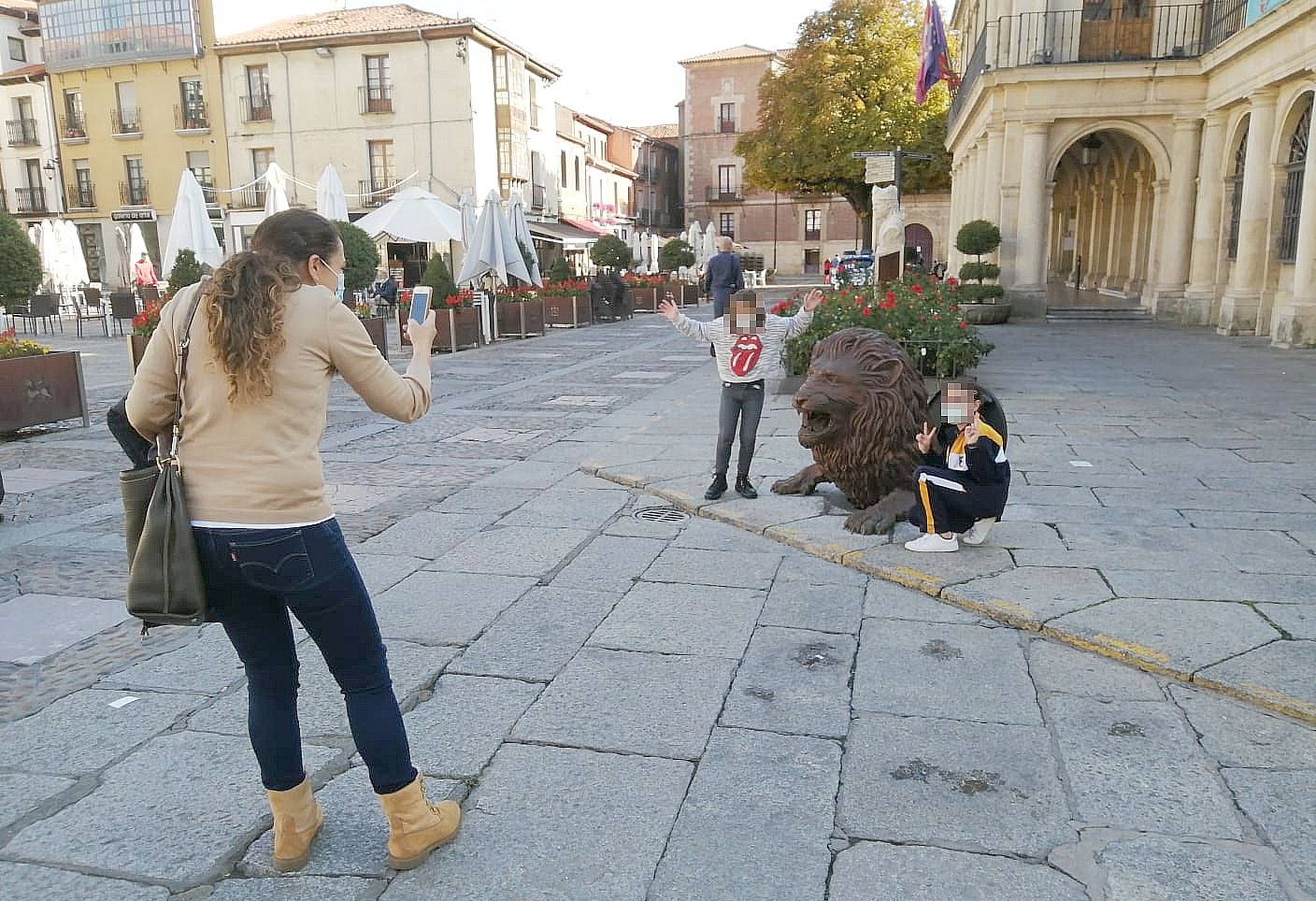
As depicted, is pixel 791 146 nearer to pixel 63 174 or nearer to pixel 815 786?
pixel 63 174

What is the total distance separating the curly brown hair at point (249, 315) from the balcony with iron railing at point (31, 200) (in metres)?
40.6

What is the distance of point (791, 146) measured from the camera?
33906mm

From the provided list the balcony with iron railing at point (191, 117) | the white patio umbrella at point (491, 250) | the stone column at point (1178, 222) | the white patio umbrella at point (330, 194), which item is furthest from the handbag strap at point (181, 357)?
the balcony with iron railing at point (191, 117)

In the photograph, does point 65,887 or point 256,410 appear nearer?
point 256,410

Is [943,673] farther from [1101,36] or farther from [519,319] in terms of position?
[1101,36]

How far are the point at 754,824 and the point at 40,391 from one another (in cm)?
818

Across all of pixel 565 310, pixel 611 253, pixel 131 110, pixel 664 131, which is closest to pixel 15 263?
pixel 565 310

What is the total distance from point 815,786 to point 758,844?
0.32m

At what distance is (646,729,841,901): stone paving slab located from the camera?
2262 mm

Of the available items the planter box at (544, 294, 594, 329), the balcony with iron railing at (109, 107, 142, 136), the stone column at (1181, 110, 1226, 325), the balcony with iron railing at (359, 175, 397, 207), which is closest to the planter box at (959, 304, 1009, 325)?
the stone column at (1181, 110, 1226, 325)

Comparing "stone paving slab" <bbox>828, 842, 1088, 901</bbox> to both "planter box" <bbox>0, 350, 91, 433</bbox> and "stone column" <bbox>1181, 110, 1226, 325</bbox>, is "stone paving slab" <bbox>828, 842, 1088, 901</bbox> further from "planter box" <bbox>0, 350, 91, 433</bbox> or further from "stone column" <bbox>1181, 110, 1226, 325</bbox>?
"stone column" <bbox>1181, 110, 1226, 325</bbox>

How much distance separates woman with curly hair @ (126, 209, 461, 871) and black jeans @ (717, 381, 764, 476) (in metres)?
3.52

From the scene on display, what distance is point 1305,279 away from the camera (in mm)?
12773

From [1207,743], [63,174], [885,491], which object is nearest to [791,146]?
[63,174]
